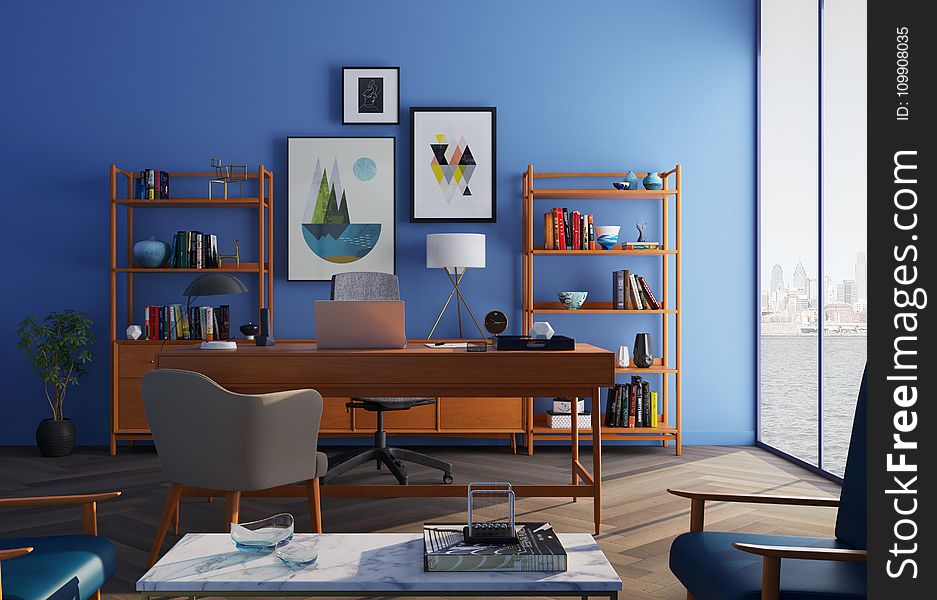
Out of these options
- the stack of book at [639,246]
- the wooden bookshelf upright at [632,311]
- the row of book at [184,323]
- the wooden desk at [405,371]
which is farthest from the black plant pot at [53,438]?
the stack of book at [639,246]

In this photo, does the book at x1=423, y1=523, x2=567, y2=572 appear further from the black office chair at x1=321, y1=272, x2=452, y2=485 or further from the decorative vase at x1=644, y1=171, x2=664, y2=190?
the decorative vase at x1=644, y1=171, x2=664, y2=190

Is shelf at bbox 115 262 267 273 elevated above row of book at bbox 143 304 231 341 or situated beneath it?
elevated above

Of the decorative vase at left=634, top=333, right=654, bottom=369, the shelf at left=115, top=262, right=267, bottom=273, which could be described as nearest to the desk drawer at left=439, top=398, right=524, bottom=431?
the decorative vase at left=634, top=333, right=654, bottom=369

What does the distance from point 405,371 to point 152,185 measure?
298 centimetres

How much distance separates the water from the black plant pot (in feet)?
15.8

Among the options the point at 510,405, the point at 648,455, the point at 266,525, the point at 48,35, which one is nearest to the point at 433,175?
the point at 510,405

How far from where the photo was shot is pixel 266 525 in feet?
6.97

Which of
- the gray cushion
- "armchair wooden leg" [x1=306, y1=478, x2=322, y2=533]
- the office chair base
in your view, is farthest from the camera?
the gray cushion

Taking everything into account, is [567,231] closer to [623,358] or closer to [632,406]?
[623,358]

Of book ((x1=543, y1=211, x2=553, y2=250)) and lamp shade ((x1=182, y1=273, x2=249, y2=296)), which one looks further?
book ((x1=543, y1=211, x2=553, y2=250))

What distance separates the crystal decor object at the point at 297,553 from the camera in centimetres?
190

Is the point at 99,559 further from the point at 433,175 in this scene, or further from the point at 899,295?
the point at 433,175

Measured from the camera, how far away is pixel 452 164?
561 cm

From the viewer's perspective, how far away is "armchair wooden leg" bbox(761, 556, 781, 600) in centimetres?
175
